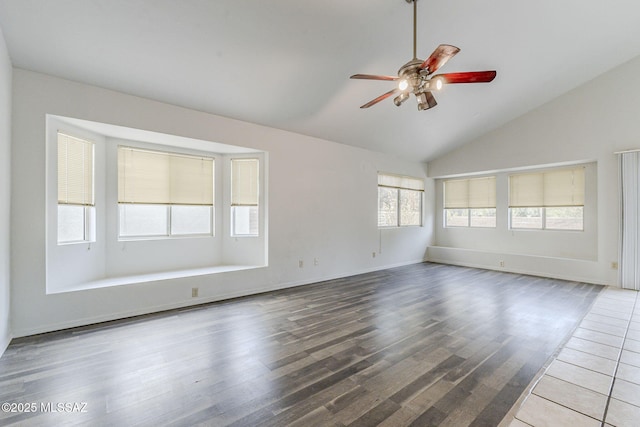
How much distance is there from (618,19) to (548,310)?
13.8 feet

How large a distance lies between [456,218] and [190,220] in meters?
6.84

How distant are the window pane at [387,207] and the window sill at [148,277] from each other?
332 centimetres

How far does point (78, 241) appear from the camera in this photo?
3.73m

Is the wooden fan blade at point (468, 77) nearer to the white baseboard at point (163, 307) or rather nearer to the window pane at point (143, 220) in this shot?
the white baseboard at point (163, 307)

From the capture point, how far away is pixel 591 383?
2207 millimetres

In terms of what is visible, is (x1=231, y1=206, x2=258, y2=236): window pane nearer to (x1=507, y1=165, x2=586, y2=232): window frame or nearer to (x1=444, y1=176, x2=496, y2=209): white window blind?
(x1=444, y1=176, x2=496, y2=209): white window blind

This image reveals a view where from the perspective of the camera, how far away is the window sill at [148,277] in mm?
3410

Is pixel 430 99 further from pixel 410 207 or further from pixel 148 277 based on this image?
pixel 410 207

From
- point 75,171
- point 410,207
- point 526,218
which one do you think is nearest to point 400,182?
point 410,207

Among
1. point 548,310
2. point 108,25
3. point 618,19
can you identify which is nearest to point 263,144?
point 108,25

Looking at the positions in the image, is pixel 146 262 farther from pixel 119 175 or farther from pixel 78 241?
pixel 119 175

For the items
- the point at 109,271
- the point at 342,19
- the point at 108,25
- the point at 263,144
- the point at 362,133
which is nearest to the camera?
the point at 108,25

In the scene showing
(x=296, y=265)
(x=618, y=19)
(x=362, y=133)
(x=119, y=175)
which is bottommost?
(x=296, y=265)

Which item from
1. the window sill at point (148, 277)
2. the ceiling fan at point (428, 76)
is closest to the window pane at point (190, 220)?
the window sill at point (148, 277)
